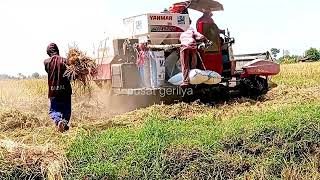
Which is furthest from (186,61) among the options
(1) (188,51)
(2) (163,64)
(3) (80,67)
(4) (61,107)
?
(4) (61,107)

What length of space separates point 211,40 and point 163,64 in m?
1.46

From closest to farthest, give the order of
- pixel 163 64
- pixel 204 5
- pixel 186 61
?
pixel 186 61 < pixel 163 64 < pixel 204 5

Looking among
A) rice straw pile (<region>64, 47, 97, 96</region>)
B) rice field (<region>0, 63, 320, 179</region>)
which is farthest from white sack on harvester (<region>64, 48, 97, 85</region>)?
rice field (<region>0, 63, 320, 179</region>)

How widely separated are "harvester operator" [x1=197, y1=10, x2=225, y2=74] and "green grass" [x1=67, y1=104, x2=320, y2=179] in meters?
4.59

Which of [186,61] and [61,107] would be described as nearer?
[61,107]

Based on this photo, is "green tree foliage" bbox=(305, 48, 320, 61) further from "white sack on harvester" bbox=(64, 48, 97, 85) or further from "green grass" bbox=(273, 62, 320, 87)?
"white sack on harvester" bbox=(64, 48, 97, 85)

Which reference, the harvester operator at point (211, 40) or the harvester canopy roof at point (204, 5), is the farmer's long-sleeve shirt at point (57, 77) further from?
the harvester canopy roof at point (204, 5)

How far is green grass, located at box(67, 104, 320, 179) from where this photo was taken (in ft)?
18.8

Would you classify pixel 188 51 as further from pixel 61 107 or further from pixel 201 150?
pixel 201 150

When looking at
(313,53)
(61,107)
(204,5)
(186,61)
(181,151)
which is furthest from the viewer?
(313,53)

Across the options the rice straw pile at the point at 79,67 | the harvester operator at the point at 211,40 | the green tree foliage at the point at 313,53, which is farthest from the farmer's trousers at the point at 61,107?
the green tree foliage at the point at 313,53

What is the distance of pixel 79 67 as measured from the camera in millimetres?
8656

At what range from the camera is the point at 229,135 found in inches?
247

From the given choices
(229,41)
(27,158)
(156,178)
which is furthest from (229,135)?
(229,41)
